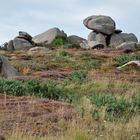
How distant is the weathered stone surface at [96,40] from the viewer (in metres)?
59.7

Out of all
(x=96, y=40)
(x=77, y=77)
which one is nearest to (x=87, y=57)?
(x=77, y=77)

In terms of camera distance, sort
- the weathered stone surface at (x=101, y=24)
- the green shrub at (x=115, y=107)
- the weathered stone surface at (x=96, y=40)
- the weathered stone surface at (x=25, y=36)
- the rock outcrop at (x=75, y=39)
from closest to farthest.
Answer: the green shrub at (x=115, y=107) < the weathered stone surface at (x=96, y=40) < the weathered stone surface at (x=25, y=36) < the weathered stone surface at (x=101, y=24) < the rock outcrop at (x=75, y=39)

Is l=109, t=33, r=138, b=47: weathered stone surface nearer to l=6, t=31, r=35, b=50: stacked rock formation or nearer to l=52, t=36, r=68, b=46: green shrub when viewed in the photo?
l=52, t=36, r=68, b=46: green shrub

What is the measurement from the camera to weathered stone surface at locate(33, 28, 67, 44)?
6463 cm

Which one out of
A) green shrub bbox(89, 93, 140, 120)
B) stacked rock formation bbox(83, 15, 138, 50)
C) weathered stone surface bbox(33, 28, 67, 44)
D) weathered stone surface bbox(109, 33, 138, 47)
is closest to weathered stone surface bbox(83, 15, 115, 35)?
stacked rock formation bbox(83, 15, 138, 50)

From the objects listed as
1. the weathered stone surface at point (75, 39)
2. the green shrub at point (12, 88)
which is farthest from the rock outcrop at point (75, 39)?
the green shrub at point (12, 88)

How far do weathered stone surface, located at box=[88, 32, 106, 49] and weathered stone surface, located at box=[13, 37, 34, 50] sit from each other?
22.6 feet

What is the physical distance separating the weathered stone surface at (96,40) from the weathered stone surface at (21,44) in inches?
272

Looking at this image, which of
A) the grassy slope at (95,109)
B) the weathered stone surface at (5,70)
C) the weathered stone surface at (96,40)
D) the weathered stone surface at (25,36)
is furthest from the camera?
the weathered stone surface at (25,36)

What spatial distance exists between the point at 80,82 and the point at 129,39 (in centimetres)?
4213

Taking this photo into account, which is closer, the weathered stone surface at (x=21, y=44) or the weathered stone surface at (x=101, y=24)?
the weathered stone surface at (x=21, y=44)

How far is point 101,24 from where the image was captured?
6362 cm

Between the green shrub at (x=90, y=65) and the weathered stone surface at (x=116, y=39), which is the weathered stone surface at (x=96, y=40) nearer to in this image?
the weathered stone surface at (x=116, y=39)

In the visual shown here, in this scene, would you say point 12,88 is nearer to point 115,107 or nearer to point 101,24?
point 115,107
